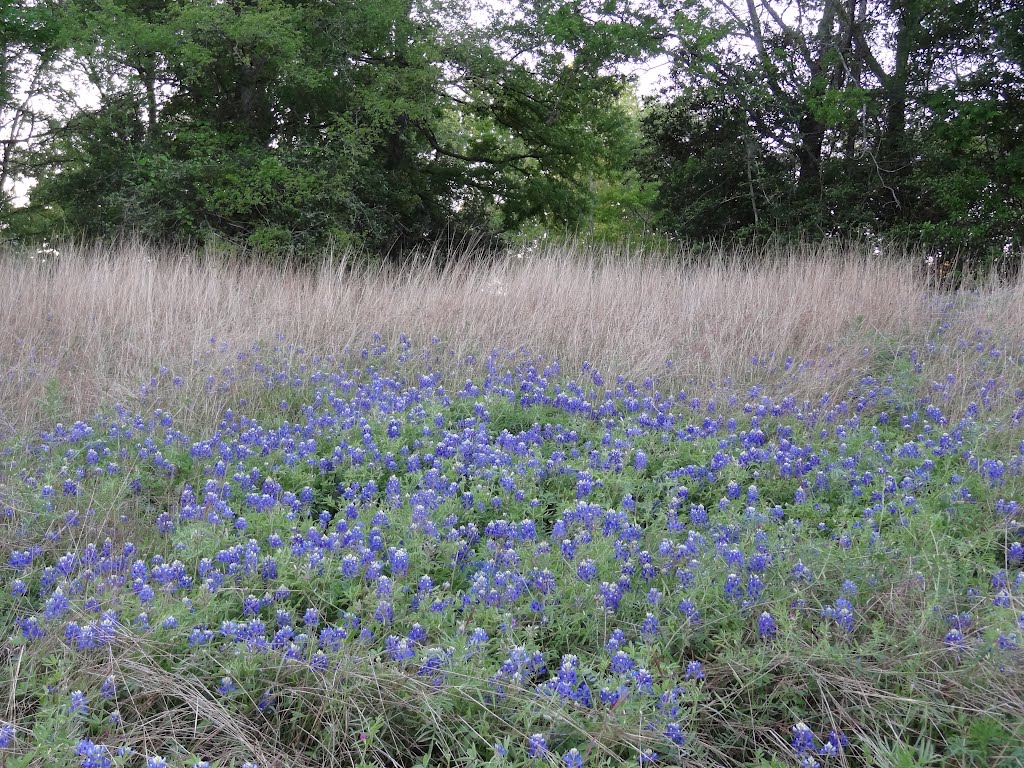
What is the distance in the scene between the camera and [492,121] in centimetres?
1920

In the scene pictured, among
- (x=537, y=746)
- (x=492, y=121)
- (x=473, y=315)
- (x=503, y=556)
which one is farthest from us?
(x=492, y=121)

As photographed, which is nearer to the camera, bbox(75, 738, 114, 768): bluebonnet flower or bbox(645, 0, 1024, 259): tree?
bbox(75, 738, 114, 768): bluebonnet flower

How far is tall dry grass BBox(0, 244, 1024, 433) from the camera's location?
5.45m

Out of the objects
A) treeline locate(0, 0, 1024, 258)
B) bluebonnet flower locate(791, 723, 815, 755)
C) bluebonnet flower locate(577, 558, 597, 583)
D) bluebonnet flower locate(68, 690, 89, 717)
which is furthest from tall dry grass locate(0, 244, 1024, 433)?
treeline locate(0, 0, 1024, 258)

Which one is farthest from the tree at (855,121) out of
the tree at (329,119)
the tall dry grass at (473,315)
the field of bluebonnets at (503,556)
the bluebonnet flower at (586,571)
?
the bluebonnet flower at (586,571)

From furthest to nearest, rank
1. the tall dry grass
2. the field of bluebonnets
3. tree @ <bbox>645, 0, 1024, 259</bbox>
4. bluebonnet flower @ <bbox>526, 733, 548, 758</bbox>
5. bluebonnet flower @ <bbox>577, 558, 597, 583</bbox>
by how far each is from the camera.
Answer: tree @ <bbox>645, 0, 1024, 259</bbox>
the tall dry grass
bluebonnet flower @ <bbox>577, 558, 597, 583</bbox>
the field of bluebonnets
bluebonnet flower @ <bbox>526, 733, 548, 758</bbox>

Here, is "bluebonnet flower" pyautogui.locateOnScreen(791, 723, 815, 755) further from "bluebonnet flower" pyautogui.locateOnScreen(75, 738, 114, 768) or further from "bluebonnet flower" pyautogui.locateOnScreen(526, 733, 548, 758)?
Answer: "bluebonnet flower" pyautogui.locateOnScreen(75, 738, 114, 768)

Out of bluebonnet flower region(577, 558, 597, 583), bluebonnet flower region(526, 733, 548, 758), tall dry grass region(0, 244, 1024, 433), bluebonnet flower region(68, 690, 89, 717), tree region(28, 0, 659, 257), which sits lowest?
bluebonnet flower region(68, 690, 89, 717)

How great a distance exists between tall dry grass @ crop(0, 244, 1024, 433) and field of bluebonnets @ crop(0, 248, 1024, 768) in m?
0.08

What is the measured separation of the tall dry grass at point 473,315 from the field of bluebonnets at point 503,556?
76 mm

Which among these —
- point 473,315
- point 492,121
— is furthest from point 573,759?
point 492,121

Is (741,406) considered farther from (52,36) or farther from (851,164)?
(52,36)

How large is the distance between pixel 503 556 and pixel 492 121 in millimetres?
17685

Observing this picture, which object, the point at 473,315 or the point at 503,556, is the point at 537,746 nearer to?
the point at 503,556
